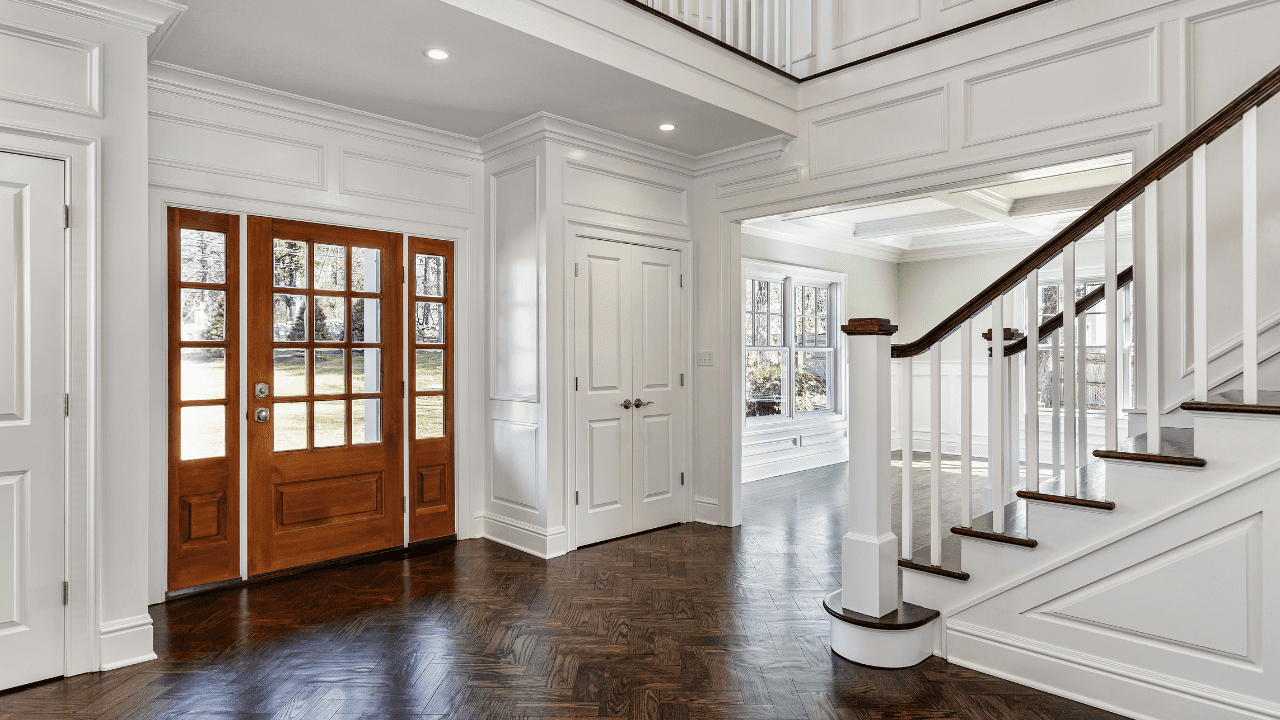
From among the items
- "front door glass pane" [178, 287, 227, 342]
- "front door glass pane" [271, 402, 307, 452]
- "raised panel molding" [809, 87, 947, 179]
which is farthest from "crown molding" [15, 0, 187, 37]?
"raised panel molding" [809, 87, 947, 179]

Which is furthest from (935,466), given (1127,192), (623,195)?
(623,195)

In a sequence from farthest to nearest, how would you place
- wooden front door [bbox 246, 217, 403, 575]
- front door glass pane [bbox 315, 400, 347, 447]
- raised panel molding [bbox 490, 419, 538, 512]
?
raised panel molding [bbox 490, 419, 538, 512], front door glass pane [bbox 315, 400, 347, 447], wooden front door [bbox 246, 217, 403, 575]

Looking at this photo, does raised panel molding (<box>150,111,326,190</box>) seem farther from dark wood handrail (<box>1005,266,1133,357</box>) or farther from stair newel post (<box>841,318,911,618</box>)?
dark wood handrail (<box>1005,266,1133,357</box>)

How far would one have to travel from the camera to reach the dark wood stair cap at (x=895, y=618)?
110 inches

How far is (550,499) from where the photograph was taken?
4.40 metres

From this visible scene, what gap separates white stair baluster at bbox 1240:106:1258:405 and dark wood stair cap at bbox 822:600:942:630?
1307 millimetres

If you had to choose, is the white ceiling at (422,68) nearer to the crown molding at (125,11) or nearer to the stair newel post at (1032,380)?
the crown molding at (125,11)

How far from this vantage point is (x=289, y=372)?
403 centimetres

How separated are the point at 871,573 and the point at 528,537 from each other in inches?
90.5

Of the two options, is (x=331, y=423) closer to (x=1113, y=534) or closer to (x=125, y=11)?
(x=125, y=11)

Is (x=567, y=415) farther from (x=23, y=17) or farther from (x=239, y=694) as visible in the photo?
(x=23, y=17)

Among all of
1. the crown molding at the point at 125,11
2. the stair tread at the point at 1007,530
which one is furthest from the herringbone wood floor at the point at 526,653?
the crown molding at the point at 125,11

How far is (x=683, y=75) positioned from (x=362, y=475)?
2.95m

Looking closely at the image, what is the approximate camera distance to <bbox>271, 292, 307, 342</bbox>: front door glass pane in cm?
398
